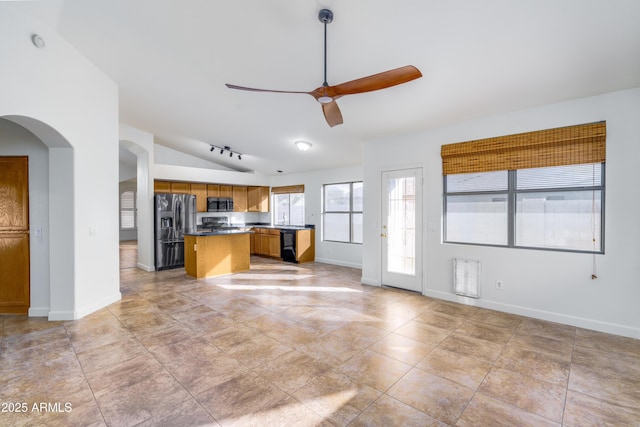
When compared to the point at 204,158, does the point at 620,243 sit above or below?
below

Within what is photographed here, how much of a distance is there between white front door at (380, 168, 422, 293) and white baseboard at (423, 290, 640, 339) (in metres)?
0.58

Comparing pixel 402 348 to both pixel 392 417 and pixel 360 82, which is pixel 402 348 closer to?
pixel 392 417

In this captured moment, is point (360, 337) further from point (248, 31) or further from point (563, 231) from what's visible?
point (248, 31)

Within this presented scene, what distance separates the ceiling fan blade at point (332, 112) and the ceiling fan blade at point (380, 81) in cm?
27

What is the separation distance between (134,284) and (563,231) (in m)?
6.51

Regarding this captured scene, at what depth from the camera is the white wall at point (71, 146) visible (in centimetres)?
279

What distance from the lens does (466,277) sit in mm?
4203

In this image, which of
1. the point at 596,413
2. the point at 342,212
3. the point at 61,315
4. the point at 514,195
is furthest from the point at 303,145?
the point at 596,413

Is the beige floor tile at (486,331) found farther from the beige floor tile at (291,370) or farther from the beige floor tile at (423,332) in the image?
the beige floor tile at (291,370)

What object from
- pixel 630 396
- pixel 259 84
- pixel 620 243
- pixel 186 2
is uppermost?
pixel 186 2

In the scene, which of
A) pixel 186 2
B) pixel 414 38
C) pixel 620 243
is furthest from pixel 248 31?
Answer: pixel 620 243

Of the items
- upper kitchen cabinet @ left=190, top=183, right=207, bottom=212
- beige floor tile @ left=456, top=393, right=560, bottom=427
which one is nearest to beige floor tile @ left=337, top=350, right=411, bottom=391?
beige floor tile @ left=456, top=393, right=560, bottom=427

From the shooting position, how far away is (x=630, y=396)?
7.10 ft

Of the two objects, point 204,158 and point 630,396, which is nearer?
point 630,396
